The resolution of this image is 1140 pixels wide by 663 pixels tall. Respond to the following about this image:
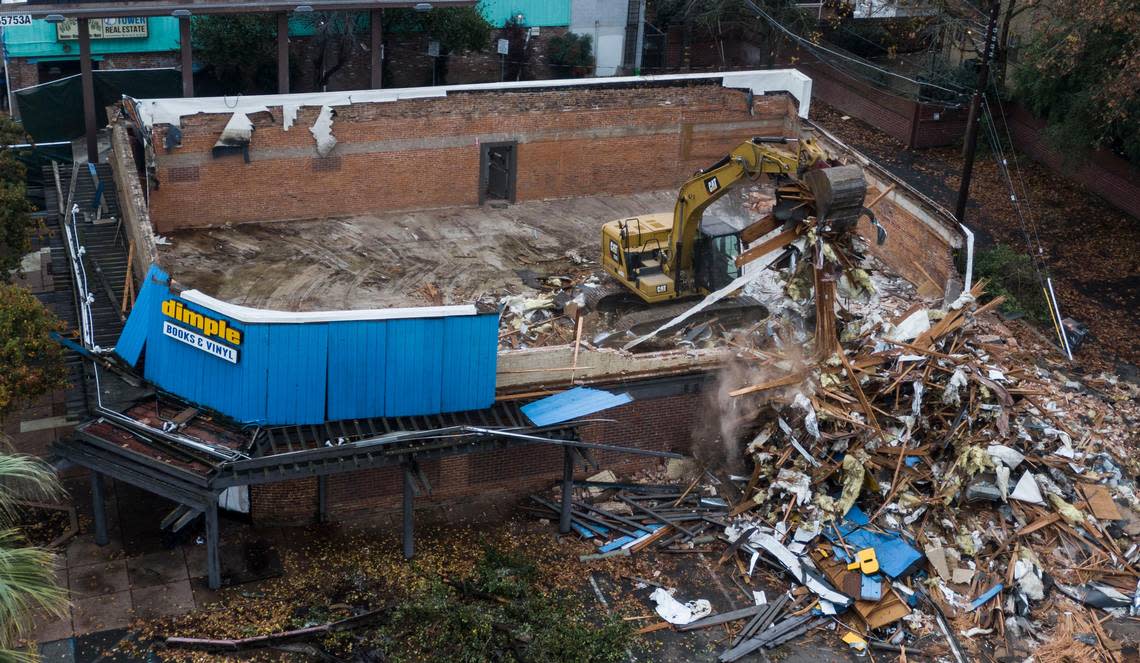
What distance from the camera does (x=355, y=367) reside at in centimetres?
1866

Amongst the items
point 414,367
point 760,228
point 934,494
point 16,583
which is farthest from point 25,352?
point 934,494

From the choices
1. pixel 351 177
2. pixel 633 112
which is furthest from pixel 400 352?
pixel 633 112

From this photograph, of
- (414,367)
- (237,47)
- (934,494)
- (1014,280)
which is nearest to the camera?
(414,367)

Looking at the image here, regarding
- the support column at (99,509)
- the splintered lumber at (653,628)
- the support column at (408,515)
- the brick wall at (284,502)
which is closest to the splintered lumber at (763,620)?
the splintered lumber at (653,628)

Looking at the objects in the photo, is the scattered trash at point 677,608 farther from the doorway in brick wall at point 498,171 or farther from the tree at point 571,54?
the tree at point 571,54

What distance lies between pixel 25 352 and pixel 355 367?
197 inches

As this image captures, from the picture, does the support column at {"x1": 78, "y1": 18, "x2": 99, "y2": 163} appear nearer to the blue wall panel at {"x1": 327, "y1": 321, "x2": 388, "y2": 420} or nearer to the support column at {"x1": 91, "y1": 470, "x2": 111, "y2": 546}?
the support column at {"x1": 91, "y1": 470, "x2": 111, "y2": 546}

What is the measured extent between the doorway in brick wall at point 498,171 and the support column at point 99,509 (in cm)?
1503

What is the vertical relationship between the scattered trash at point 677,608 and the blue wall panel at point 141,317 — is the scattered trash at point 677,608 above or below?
below

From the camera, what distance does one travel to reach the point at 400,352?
18797 millimetres

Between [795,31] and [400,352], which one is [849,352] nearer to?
[400,352]

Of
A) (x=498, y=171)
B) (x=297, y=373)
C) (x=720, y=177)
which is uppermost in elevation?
(x=720, y=177)

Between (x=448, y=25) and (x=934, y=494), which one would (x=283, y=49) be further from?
(x=934, y=494)

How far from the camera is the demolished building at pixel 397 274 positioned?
60.2ft
